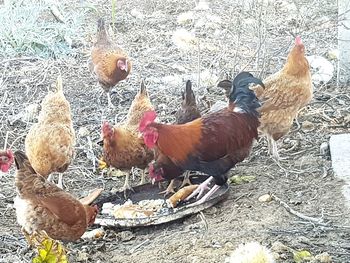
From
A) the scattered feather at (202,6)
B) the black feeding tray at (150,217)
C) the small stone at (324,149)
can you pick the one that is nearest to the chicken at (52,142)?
the black feeding tray at (150,217)

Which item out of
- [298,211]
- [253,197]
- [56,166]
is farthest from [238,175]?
[56,166]

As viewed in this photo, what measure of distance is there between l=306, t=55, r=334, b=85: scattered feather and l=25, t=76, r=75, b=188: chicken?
2883 mm

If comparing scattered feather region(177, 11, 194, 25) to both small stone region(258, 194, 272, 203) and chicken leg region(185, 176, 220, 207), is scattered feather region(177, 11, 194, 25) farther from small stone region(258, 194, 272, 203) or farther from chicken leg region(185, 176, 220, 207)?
small stone region(258, 194, 272, 203)

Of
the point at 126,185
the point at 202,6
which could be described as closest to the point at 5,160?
the point at 126,185

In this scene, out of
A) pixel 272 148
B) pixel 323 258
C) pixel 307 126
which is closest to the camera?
pixel 323 258

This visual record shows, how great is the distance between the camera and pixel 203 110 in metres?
6.41

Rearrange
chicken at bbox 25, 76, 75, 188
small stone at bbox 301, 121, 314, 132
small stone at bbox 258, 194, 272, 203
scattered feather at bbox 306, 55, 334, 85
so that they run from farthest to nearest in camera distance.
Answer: scattered feather at bbox 306, 55, 334, 85 < small stone at bbox 301, 121, 314, 132 < chicken at bbox 25, 76, 75, 188 < small stone at bbox 258, 194, 272, 203

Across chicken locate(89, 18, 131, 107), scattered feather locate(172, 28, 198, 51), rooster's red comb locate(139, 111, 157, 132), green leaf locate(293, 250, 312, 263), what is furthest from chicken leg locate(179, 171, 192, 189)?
scattered feather locate(172, 28, 198, 51)

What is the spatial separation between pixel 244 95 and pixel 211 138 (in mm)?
487

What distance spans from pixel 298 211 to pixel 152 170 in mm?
1192

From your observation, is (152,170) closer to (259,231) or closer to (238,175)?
(238,175)

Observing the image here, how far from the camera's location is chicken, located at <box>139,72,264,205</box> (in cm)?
478

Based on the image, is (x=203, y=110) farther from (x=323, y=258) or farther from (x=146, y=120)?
(x=323, y=258)

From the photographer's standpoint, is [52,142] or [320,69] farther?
[320,69]
